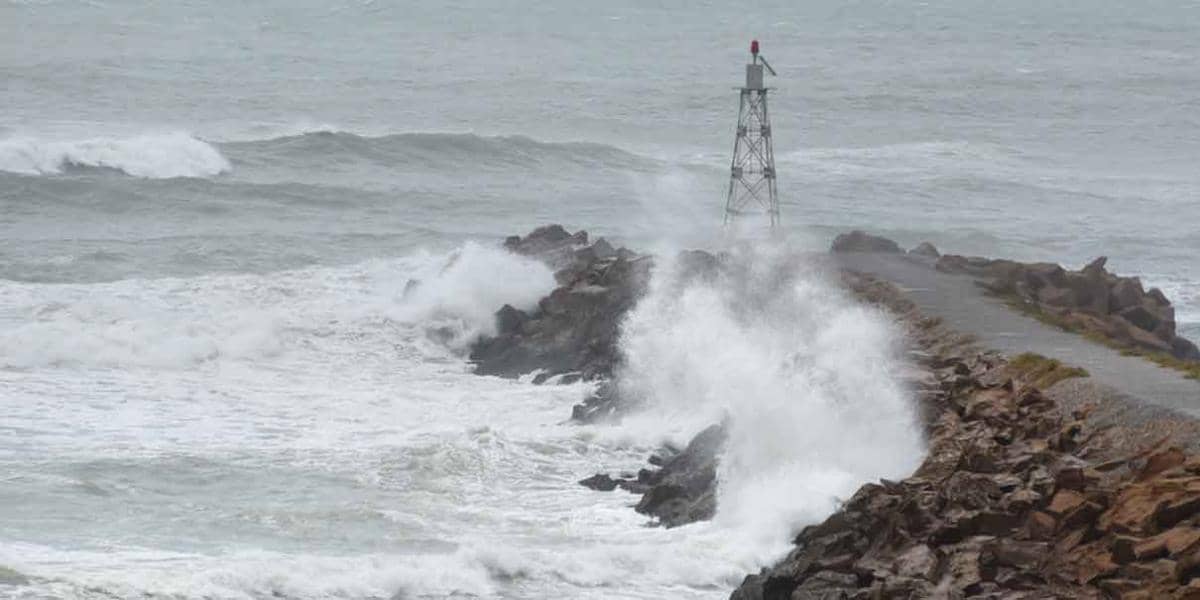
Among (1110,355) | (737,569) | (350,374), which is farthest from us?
(350,374)

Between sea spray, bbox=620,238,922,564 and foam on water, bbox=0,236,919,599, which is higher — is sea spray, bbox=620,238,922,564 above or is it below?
above

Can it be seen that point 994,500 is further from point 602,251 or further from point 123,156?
point 123,156

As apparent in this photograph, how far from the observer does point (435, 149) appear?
1988 inches

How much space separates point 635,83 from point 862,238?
3645cm

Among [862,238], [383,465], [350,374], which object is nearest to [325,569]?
[383,465]

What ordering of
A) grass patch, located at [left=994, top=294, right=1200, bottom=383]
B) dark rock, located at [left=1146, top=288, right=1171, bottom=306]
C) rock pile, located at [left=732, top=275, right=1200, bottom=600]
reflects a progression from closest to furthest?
rock pile, located at [left=732, top=275, right=1200, bottom=600] < grass patch, located at [left=994, top=294, right=1200, bottom=383] < dark rock, located at [left=1146, top=288, right=1171, bottom=306]

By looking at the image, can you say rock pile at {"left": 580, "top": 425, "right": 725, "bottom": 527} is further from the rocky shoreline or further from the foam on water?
the foam on water

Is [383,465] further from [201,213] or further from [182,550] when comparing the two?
[201,213]

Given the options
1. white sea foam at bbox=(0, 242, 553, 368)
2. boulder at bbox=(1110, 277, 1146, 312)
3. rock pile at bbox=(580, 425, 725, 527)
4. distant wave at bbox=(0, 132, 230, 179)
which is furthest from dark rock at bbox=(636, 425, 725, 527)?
distant wave at bbox=(0, 132, 230, 179)

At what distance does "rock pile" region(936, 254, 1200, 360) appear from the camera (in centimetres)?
2478

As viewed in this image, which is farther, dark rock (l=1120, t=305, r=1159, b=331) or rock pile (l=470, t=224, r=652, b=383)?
rock pile (l=470, t=224, r=652, b=383)

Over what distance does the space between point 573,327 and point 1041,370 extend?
9.30 meters

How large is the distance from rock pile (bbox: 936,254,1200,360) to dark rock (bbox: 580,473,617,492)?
19.9 feet

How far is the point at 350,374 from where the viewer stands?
2786cm
